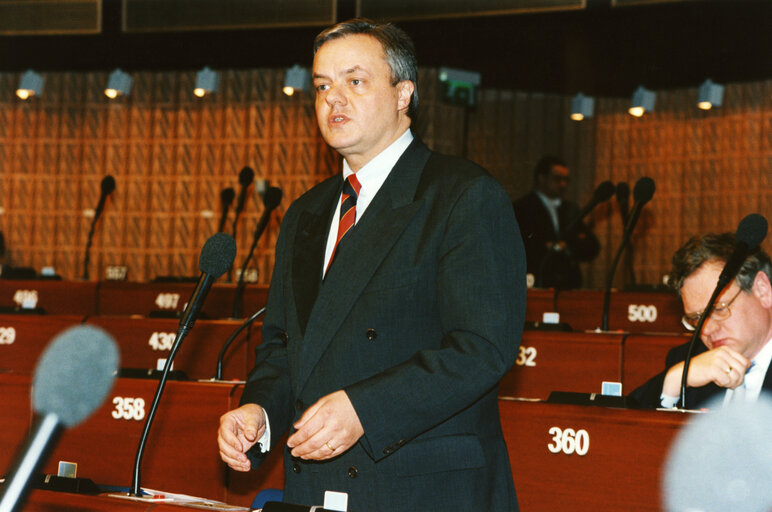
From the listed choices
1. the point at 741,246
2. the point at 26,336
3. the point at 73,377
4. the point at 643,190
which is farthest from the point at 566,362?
the point at 73,377

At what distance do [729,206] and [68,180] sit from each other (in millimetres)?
7774

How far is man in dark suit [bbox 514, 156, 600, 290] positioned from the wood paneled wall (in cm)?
192

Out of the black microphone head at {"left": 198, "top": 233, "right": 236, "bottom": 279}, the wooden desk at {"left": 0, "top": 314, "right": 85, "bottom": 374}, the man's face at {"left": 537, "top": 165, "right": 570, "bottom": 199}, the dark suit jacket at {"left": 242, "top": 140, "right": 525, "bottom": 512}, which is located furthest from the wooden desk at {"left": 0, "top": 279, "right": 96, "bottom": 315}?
the dark suit jacket at {"left": 242, "top": 140, "right": 525, "bottom": 512}

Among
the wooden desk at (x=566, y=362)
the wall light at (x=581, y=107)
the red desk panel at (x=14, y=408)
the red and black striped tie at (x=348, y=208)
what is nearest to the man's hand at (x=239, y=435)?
the red and black striped tie at (x=348, y=208)

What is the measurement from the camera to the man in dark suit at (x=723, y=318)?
260 cm

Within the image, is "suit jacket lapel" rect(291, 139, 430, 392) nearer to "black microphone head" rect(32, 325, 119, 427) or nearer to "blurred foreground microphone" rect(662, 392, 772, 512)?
"black microphone head" rect(32, 325, 119, 427)

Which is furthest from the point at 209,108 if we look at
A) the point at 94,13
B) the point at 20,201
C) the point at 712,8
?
the point at 712,8

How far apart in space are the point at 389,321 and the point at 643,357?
2.53 metres

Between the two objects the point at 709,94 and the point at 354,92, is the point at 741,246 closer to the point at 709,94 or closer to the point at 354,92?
the point at 354,92

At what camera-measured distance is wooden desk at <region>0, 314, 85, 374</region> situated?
4.75 m

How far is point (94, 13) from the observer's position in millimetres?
9383

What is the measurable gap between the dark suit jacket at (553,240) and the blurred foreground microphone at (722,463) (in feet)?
15.8

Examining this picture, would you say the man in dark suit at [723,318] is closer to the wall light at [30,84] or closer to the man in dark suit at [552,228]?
the man in dark suit at [552,228]

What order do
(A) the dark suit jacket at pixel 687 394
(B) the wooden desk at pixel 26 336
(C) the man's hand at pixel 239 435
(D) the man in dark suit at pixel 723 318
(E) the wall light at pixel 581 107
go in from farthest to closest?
(E) the wall light at pixel 581 107
(B) the wooden desk at pixel 26 336
(A) the dark suit jacket at pixel 687 394
(D) the man in dark suit at pixel 723 318
(C) the man's hand at pixel 239 435
